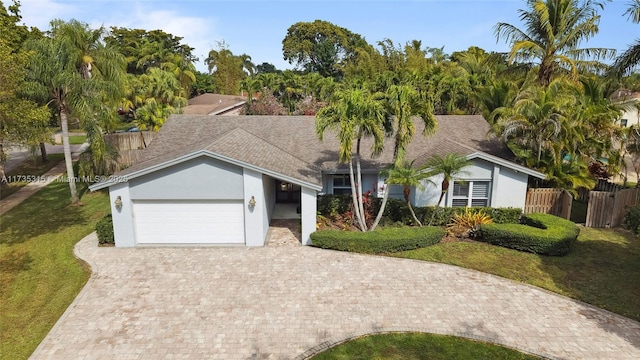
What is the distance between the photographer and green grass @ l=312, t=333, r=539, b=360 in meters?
9.57

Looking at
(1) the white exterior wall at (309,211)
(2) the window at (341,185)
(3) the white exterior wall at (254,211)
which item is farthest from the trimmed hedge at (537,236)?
(3) the white exterior wall at (254,211)

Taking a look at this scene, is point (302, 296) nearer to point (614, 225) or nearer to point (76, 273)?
point (76, 273)

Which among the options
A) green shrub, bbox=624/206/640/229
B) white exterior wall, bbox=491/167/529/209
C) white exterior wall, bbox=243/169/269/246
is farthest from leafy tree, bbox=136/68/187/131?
green shrub, bbox=624/206/640/229

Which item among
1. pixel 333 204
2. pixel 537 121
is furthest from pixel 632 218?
pixel 333 204

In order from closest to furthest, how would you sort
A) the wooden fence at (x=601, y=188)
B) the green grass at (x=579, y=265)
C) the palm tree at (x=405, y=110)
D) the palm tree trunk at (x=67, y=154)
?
the green grass at (x=579, y=265) < the palm tree at (x=405, y=110) < the wooden fence at (x=601, y=188) < the palm tree trunk at (x=67, y=154)

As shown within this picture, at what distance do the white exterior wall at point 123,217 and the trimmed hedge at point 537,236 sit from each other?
47.0 feet

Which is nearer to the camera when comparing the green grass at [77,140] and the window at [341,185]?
the window at [341,185]

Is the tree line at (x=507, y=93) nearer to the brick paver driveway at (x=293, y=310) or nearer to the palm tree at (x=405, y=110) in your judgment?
the palm tree at (x=405, y=110)

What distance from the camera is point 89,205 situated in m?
21.8

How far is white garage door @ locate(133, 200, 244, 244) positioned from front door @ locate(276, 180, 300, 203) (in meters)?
5.89

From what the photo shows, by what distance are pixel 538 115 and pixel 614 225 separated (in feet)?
20.5

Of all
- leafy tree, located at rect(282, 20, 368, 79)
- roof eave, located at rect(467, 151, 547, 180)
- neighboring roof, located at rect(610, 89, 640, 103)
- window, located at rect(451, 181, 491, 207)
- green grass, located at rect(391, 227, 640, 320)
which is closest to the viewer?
green grass, located at rect(391, 227, 640, 320)

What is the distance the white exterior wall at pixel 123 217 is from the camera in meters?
15.6

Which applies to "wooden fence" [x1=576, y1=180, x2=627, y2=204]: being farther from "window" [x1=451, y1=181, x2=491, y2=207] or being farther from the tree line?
"window" [x1=451, y1=181, x2=491, y2=207]
